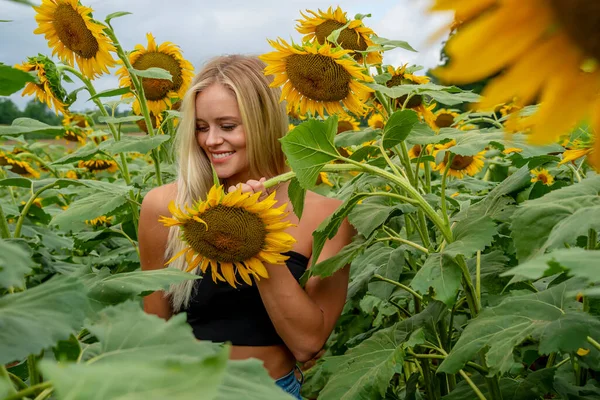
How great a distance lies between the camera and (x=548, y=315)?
105 centimetres

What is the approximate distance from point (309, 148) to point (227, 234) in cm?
22

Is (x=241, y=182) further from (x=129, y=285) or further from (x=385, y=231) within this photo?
(x=129, y=285)

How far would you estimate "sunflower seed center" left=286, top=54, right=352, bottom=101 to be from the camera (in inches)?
60.6

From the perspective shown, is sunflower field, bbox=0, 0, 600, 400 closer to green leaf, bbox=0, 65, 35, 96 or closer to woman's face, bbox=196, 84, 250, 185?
green leaf, bbox=0, 65, 35, 96

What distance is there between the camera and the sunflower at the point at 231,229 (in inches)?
48.8

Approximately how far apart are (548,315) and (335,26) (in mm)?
1068

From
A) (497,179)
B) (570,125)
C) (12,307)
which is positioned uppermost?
(570,125)

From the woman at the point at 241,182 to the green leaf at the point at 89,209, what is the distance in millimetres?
107

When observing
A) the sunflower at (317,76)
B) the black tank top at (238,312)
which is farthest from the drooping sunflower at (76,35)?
the black tank top at (238,312)

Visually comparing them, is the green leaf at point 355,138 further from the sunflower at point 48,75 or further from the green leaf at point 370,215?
the sunflower at point 48,75

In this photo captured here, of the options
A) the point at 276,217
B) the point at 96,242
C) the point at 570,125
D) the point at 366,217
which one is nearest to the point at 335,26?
the point at 366,217

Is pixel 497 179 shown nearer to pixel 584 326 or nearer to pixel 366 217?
pixel 366 217

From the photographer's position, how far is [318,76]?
1553 mm

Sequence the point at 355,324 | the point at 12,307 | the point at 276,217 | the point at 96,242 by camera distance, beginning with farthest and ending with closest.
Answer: the point at 355,324 < the point at 96,242 < the point at 276,217 < the point at 12,307
